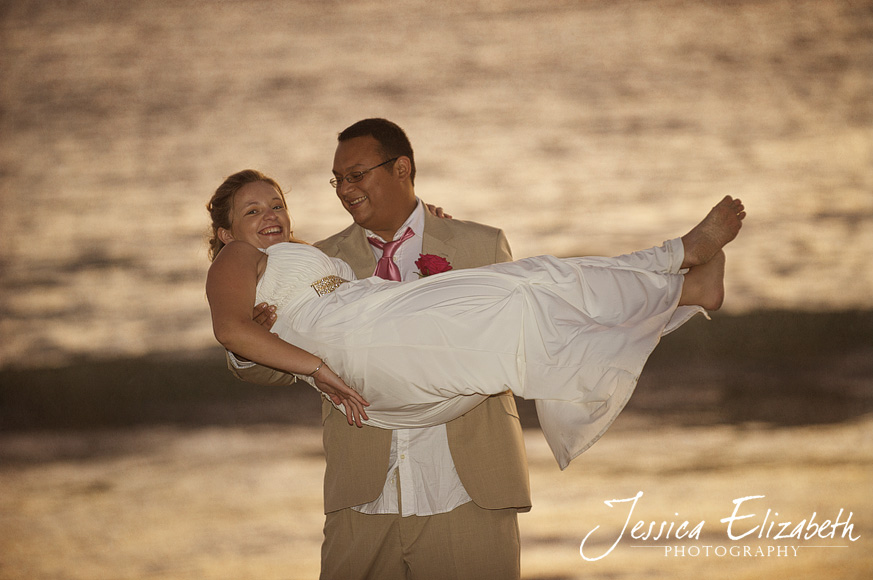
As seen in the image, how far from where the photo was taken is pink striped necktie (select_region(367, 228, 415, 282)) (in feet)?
7.77

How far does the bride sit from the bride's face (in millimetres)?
271

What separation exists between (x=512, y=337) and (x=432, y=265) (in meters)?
0.39

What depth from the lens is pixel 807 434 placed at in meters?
4.46

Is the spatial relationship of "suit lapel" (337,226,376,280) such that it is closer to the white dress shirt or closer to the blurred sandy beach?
the white dress shirt

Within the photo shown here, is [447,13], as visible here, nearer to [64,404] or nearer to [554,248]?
[554,248]

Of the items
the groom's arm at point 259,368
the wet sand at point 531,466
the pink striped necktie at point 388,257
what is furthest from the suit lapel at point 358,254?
the wet sand at point 531,466

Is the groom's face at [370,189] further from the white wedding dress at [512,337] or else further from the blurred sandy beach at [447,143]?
the blurred sandy beach at [447,143]

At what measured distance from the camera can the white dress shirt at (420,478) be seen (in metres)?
2.13

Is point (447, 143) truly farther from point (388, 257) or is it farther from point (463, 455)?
point (463, 455)

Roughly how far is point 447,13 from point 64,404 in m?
4.18

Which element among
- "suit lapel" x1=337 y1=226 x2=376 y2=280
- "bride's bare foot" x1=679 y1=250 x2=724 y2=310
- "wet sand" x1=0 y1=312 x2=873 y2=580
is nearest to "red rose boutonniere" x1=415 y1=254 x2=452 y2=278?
"suit lapel" x1=337 y1=226 x2=376 y2=280

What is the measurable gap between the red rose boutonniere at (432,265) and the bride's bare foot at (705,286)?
0.64 metres

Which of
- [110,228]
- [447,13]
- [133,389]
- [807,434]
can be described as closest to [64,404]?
[133,389]

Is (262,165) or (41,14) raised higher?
(41,14)
